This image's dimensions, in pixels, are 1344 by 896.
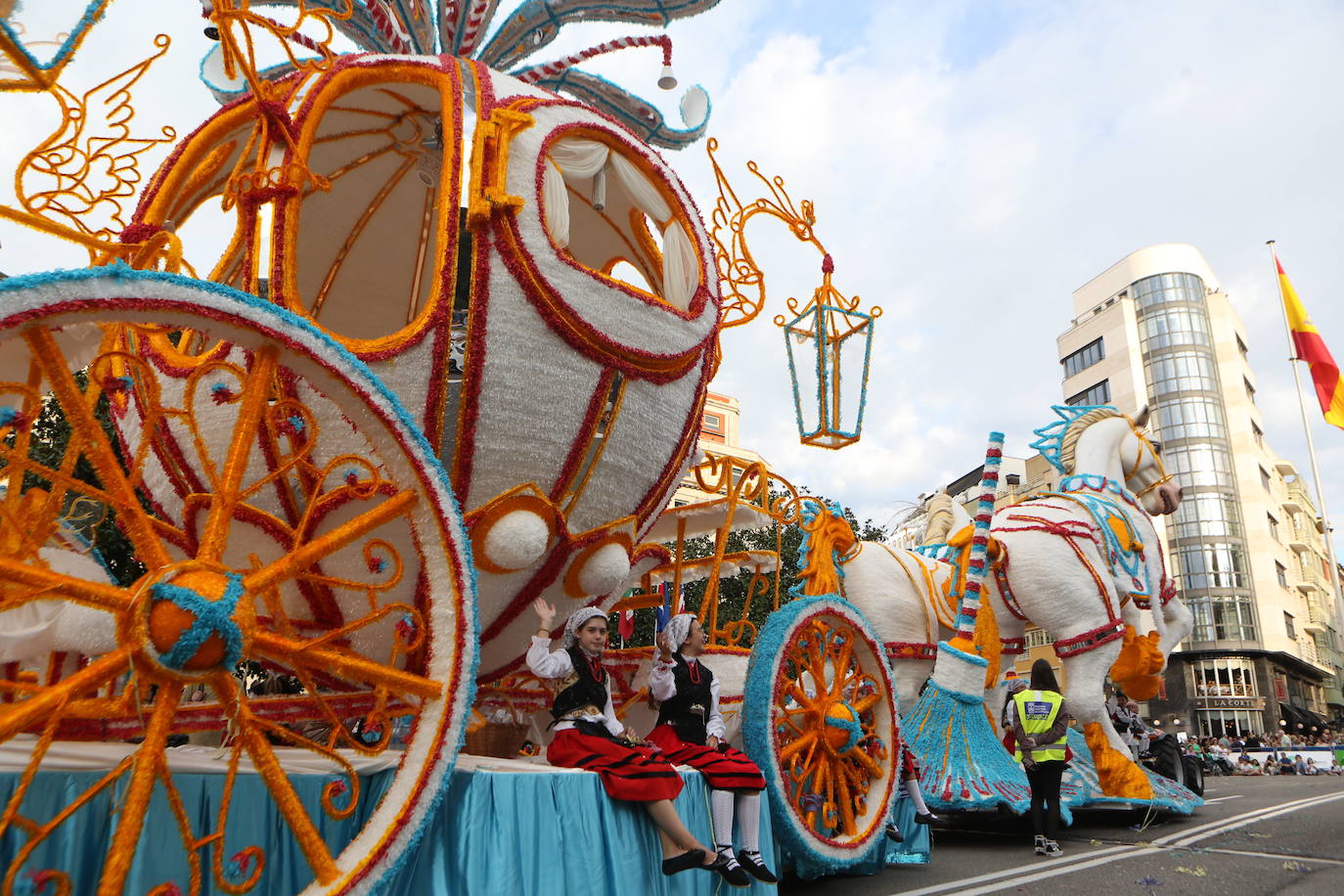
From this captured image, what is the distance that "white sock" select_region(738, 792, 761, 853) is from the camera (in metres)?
4.00

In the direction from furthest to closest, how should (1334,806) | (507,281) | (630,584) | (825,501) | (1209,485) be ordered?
1. (1209,485)
2. (1334,806)
3. (825,501)
4. (630,584)
5. (507,281)

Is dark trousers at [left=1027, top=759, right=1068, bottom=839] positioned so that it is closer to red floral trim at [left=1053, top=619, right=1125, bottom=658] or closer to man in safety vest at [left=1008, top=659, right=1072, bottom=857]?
man in safety vest at [left=1008, top=659, right=1072, bottom=857]

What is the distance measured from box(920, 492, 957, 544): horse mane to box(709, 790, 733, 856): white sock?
627 centimetres

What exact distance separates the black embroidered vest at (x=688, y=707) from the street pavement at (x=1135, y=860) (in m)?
1.42

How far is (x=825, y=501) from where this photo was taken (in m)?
7.06

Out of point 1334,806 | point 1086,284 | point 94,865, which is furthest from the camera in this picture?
point 1086,284

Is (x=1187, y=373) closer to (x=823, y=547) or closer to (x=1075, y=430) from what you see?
(x=1075, y=430)

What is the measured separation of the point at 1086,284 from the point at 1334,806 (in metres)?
38.2

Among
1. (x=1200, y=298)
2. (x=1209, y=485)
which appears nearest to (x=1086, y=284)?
(x=1200, y=298)

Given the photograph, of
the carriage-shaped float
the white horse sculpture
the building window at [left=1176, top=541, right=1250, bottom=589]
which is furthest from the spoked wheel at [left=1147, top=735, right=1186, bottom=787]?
the building window at [left=1176, top=541, right=1250, bottom=589]

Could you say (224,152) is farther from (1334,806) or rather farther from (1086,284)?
(1086,284)

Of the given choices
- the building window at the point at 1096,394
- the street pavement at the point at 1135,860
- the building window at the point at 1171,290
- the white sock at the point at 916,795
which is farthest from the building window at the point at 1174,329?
the white sock at the point at 916,795

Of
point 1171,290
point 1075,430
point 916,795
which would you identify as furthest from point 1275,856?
point 1171,290

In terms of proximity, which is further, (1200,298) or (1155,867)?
(1200,298)
